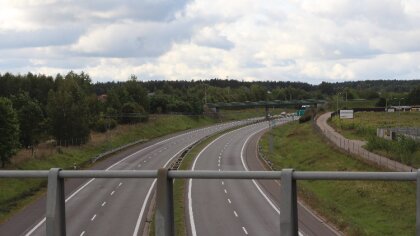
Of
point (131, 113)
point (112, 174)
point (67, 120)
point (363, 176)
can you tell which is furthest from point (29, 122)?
point (363, 176)

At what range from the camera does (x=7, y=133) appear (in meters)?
73.4

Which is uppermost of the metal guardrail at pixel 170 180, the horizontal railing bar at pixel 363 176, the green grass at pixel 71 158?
the horizontal railing bar at pixel 363 176

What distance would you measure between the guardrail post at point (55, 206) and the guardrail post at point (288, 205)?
8.04 feet

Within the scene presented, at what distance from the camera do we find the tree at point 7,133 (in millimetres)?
70625

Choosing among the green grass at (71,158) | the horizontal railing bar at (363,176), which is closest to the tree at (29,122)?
the green grass at (71,158)

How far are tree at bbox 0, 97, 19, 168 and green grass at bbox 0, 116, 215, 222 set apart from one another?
72.3 inches

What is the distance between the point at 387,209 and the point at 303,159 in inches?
2468

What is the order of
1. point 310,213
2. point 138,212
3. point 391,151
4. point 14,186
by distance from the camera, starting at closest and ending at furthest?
1. point 310,213
2. point 14,186
3. point 138,212
4. point 391,151

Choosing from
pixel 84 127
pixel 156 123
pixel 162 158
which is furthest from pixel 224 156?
pixel 156 123

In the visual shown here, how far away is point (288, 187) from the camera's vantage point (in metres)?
5.96

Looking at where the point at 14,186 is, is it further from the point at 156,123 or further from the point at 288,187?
the point at 156,123

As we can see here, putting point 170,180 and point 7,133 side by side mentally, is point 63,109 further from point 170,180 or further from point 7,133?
point 170,180

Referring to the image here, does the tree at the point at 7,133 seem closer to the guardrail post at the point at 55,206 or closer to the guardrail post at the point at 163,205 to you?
the guardrail post at the point at 55,206

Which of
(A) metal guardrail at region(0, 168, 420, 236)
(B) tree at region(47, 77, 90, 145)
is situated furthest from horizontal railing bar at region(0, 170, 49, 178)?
(B) tree at region(47, 77, 90, 145)
